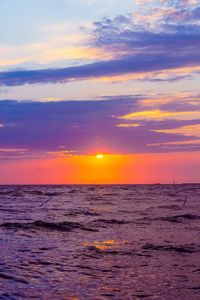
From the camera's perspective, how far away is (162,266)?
1433 cm

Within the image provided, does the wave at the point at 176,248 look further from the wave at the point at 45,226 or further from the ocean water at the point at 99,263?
the wave at the point at 45,226

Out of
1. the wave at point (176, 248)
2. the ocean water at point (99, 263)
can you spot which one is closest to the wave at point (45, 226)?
the ocean water at point (99, 263)

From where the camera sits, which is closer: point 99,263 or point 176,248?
point 99,263

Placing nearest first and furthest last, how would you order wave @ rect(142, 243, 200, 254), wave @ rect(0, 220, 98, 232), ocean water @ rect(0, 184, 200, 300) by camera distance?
ocean water @ rect(0, 184, 200, 300) < wave @ rect(142, 243, 200, 254) < wave @ rect(0, 220, 98, 232)

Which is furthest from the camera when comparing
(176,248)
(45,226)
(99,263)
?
(45,226)

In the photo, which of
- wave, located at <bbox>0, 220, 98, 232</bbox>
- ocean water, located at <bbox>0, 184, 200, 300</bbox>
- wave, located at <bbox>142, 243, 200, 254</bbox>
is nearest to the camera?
ocean water, located at <bbox>0, 184, 200, 300</bbox>

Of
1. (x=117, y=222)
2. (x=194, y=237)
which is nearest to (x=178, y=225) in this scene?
(x=117, y=222)

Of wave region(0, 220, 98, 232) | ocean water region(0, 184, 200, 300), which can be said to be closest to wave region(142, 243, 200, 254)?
ocean water region(0, 184, 200, 300)

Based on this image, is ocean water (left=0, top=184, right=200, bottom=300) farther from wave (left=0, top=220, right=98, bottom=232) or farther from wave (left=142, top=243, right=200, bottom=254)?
wave (left=0, top=220, right=98, bottom=232)

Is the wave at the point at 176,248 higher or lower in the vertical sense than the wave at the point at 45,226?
lower

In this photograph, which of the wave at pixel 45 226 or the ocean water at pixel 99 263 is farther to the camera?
the wave at pixel 45 226

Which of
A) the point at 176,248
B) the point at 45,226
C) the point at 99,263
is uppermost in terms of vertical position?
the point at 45,226

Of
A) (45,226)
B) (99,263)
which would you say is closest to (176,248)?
(99,263)

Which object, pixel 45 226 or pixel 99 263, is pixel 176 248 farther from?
pixel 45 226
